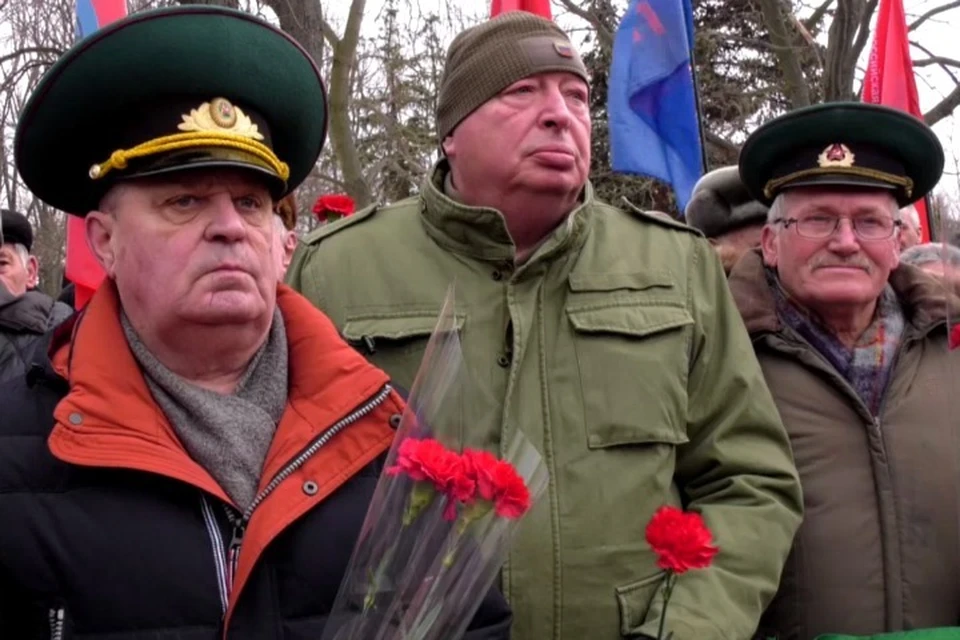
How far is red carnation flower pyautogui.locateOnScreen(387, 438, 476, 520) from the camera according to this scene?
166 cm

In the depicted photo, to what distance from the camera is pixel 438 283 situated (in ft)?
9.04

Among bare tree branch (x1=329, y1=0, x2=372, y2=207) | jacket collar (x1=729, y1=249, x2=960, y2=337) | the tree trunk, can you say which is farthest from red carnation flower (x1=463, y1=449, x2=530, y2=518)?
bare tree branch (x1=329, y1=0, x2=372, y2=207)

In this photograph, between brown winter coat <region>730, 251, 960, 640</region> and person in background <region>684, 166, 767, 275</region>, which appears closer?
brown winter coat <region>730, 251, 960, 640</region>

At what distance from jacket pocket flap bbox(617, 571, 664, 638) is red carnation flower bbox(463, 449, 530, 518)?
0.91 metres

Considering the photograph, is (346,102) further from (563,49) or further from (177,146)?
(177,146)

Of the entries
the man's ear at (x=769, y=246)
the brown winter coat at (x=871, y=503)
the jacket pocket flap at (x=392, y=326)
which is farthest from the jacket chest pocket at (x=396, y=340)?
the man's ear at (x=769, y=246)

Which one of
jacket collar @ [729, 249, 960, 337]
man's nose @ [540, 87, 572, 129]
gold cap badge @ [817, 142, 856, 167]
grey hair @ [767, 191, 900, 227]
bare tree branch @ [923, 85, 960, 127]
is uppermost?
bare tree branch @ [923, 85, 960, 127]

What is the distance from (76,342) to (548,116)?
1.25 meters

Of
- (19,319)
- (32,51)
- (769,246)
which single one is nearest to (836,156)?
(769,246)

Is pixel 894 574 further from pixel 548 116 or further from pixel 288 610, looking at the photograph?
pixel 288 610

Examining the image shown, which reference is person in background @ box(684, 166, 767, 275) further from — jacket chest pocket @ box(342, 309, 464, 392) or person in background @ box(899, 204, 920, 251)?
jacket chest pocket @ box(342, 309, 464, 392)

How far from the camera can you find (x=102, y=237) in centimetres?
218

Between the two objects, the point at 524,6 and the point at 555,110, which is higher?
the point at 524,6

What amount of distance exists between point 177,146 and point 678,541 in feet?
3.65
